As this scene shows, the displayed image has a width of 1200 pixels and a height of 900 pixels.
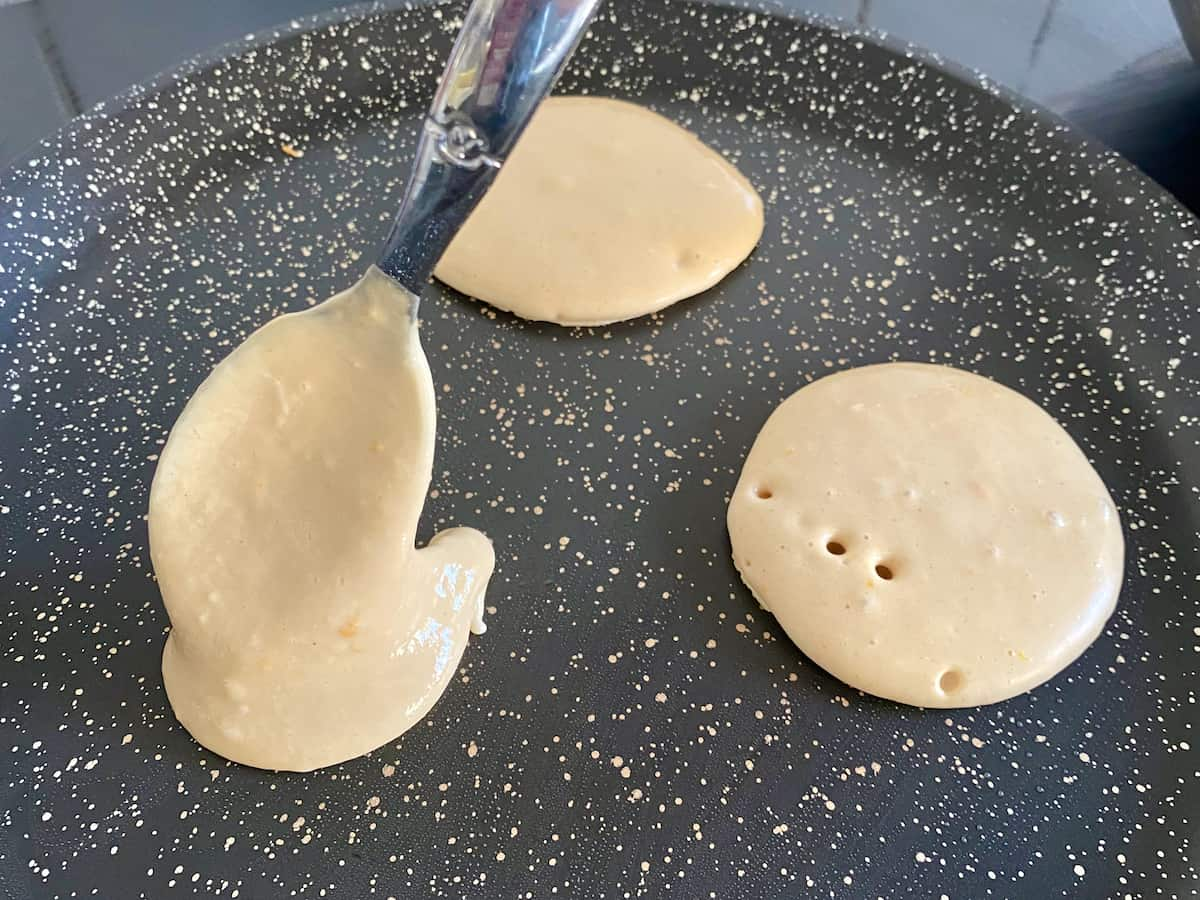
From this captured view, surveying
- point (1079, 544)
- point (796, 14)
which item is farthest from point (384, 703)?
point (796, 14)

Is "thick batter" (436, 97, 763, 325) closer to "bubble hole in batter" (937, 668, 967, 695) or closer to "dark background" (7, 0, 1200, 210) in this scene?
"dark background" (7, 0, 1200, 210)

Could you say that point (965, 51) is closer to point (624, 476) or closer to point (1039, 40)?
point (1039, 40)

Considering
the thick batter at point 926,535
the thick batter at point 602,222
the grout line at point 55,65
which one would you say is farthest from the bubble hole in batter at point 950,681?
the grout line at point 55,65

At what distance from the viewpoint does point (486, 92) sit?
1.58 feet

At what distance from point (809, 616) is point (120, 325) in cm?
61

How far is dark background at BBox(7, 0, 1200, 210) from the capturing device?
40.5 inches

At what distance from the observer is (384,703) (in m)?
0.64

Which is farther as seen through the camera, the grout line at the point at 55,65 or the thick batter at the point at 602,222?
the grout line at the point at 55,65

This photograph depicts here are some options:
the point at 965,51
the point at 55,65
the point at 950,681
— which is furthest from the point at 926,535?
the point at 55,65

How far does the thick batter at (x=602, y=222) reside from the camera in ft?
2.72

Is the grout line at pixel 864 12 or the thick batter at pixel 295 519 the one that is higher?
the grout line at pixel 864 12

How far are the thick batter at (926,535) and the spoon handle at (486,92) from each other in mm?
344

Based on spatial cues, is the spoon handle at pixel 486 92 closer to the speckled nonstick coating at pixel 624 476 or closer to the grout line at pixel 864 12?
the speckled nonstick coating at pixel 624 476

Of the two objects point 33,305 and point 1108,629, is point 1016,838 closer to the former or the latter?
point 1108,629
